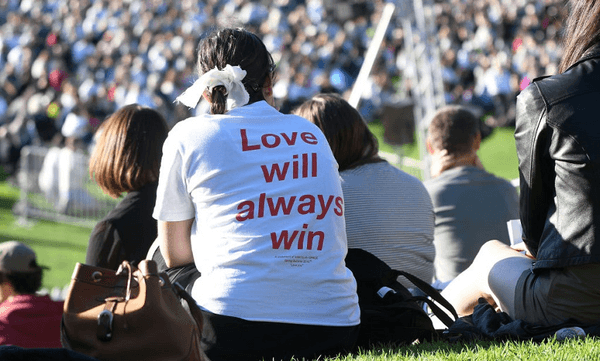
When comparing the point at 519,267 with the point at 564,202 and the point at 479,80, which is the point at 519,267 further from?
the point at 479,80

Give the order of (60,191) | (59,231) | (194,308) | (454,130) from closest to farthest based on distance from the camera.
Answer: (194,308)
(454,130)
(60,191)
(59,231)

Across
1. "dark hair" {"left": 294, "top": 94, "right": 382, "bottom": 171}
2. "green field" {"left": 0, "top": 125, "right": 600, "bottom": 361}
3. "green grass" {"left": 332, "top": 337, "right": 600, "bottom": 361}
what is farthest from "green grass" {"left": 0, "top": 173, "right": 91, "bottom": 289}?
"green grass" {"left": 332, "top": 337, "right": 600, "bottom": 361}

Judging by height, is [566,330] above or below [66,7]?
below

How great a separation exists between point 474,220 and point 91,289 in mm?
2698

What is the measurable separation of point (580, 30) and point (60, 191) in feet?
33.4

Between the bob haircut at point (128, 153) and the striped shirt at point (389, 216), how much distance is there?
2.83 ft

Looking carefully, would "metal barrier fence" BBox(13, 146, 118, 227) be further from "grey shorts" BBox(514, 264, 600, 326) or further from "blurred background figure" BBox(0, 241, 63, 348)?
"grey shorts" BBox(514, 264, 600, 326)

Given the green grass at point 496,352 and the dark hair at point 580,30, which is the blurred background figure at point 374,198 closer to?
the green grass at point 496,352

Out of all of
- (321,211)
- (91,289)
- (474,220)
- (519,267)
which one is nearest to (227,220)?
(321,211)

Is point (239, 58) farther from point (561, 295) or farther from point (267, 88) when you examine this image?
point (561, 295)

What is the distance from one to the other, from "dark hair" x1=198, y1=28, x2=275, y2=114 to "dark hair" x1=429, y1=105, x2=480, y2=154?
2.16 metres

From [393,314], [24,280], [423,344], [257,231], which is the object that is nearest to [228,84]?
[257,231]

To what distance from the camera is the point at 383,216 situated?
3582 millimetres

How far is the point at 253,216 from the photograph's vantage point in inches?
99.2
